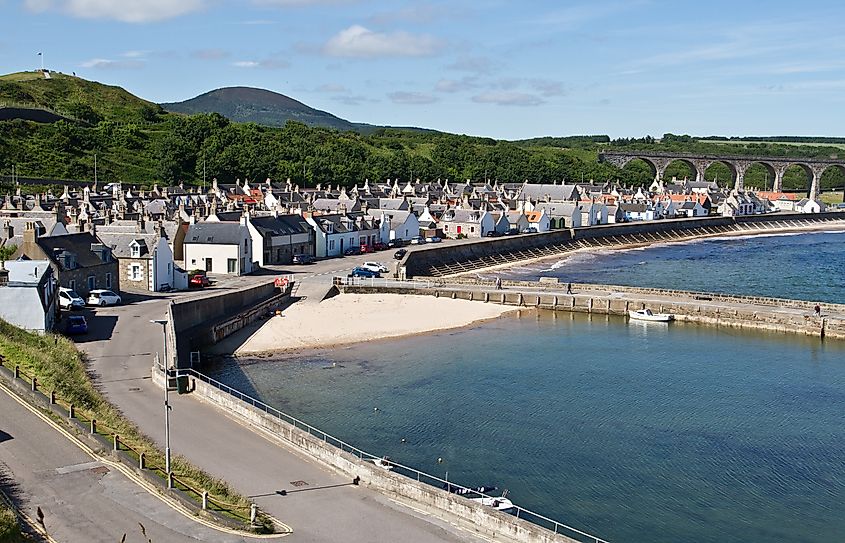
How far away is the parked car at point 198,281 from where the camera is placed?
150 ft

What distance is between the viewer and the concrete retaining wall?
1772 centimetres

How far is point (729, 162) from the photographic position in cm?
17762

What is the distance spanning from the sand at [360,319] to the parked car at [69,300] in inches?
265

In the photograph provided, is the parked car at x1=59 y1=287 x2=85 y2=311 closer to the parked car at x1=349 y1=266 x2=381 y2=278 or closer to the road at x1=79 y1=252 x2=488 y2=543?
the road at x1=79 y1=252 x2=488 y2=543

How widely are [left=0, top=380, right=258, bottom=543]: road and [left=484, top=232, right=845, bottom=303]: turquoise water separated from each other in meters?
44.0

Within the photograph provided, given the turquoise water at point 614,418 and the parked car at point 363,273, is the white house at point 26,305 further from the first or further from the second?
the parked car at point 363,273

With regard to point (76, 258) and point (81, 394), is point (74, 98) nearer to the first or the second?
point (76, 258)

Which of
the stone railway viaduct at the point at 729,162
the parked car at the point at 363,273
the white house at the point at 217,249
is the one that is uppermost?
the stone railway viaduct at the point at 729,162

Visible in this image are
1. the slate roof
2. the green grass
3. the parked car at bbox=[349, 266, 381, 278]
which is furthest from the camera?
the parked car at bbox=[349, 266, 381, 278]

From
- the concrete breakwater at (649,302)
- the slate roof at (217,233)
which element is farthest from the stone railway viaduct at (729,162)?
the slate roof at (217,233)

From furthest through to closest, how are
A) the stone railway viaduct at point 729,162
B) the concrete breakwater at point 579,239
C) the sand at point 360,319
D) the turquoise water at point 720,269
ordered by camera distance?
the stone railway viaduct at point 729,162, the concrete breakwater at point 579,239, the turquoise water at point 720,269, the sand at point 360,319

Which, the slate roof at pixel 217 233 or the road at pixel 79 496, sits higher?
the slate roof at pixel 217 233

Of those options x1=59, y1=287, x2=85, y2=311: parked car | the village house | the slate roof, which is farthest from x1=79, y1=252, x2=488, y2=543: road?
the slate roof

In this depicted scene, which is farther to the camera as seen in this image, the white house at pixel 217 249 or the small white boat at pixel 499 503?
the white house at pixel 217 249
